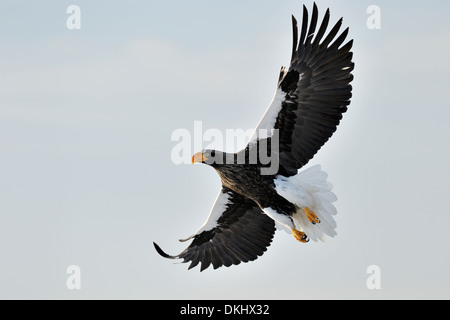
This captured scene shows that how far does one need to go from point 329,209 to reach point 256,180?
39.7 inches

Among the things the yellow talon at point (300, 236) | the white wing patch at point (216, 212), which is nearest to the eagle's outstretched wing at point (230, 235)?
the white wing patch at point (216, 212)

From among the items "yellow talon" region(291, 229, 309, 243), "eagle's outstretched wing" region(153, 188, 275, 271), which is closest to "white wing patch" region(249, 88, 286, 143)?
"yellow talon" region(291, 229, 309, 243)

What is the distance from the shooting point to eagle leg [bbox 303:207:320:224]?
11.9m

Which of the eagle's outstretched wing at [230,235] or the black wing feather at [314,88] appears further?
the eagle's outstretched wing at [230,235]

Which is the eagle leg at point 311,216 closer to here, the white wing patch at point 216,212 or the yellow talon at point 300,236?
the yellow talon at point 300,236

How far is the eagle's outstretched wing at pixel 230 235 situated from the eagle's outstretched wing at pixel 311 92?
1452 mm

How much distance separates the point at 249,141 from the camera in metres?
11.8

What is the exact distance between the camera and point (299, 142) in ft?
38.7

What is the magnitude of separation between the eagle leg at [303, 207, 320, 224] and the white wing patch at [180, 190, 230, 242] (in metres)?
1.35

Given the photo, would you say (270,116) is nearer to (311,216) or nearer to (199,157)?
(199,157)

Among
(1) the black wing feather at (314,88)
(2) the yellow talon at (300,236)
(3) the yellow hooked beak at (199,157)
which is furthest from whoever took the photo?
(2) the yellow talon at (300,236)

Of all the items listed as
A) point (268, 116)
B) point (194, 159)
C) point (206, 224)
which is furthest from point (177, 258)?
point (268, 116)

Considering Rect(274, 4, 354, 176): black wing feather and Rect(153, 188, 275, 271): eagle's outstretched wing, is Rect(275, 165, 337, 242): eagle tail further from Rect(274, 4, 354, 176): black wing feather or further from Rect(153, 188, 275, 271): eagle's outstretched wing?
Rect(153, 188, 275, 271): eagle's outstretched wing

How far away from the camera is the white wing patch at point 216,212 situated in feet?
42.3
